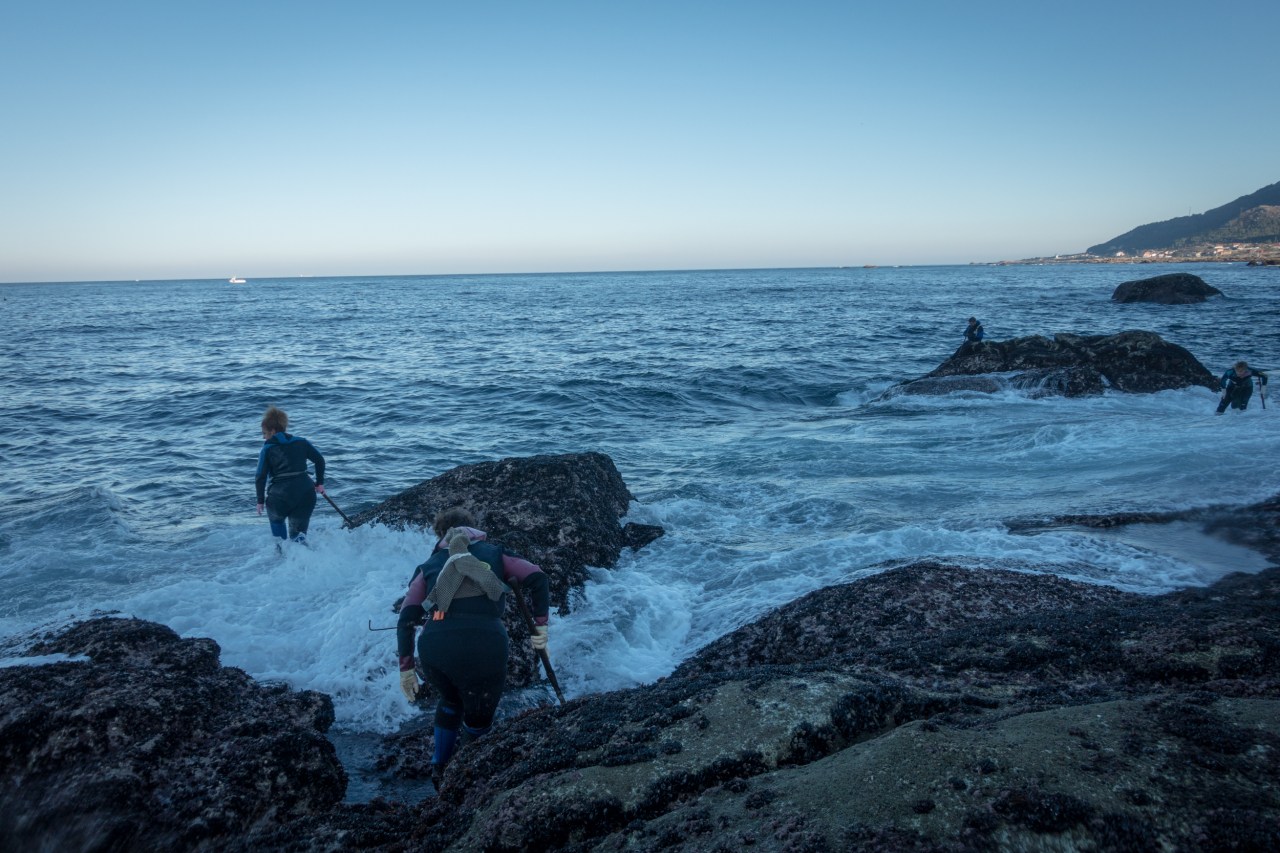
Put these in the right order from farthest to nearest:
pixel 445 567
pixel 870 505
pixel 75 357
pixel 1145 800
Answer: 1. pixel 75 357
2. pixel 870 505
3. pixel 445 567
4. pixel 1145 800

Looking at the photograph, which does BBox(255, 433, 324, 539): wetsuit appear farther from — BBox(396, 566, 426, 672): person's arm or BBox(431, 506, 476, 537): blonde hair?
BBox(396, 566, 426, 672): person's arm

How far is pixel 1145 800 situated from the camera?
9.07 feet

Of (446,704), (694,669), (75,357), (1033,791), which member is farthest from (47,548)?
(75,357)

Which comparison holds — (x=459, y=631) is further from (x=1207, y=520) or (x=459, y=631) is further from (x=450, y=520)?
(x=1207, y=520)

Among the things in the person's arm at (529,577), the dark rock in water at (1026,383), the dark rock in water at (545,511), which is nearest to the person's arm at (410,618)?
the person's arm at (529,577)

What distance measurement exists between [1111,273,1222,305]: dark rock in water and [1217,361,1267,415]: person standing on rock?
1480 inches

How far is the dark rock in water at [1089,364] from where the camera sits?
18734 mm

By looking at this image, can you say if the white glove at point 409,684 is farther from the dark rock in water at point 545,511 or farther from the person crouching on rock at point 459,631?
the dark rock in water at point 545,511

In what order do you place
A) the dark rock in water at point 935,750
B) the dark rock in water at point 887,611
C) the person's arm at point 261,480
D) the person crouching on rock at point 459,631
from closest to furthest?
the dark rock in water at point 935,750 < the person crouching on rock at point 459,631 < the dark rock in water at point 887,611 < the person's arm at point 261,480

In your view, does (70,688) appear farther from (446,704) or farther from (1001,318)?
(1001,318)

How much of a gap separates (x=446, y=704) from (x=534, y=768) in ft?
4.37

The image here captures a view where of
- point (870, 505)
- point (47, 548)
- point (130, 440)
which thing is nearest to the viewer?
point (47, 548)

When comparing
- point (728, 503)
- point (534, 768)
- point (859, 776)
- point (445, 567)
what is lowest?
point (728, 503)

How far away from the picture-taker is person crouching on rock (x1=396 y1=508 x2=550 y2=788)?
4750 mm
